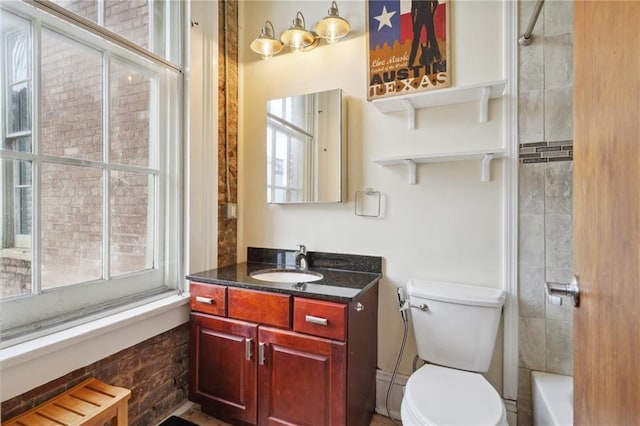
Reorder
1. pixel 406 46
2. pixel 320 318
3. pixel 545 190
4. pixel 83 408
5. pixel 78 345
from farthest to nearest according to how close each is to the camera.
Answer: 1. pixel 406 46
2. pixel 545 190
3. pixel 320 318
4. pixel 78 345
5. pixel 83 408

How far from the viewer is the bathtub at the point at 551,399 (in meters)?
1.22

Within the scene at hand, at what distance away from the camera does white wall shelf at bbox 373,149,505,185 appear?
1503 mm

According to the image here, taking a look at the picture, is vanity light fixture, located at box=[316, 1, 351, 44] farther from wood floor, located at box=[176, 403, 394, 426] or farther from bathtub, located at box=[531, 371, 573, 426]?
wood floor, located at box=[176, 403, 394, 426]

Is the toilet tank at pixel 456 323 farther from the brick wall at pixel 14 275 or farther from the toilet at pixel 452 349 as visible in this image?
the brick wall at pixel 14 275

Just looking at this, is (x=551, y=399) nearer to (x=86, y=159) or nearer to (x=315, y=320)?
(x=315, y=320)

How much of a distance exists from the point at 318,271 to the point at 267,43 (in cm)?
149

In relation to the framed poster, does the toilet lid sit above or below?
below

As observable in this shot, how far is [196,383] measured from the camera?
168 cm

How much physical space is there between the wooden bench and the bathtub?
1.73m

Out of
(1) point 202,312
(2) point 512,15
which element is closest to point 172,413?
(1) point 202,312

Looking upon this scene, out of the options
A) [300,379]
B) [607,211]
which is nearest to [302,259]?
[300,379]

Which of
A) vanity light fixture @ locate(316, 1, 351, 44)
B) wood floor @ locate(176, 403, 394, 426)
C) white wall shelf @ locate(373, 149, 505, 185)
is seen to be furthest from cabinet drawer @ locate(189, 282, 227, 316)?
vanity light fixture @ locate(316, 1, 351, 44)

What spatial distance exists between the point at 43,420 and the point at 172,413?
0.75 metres

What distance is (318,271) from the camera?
1.89m
